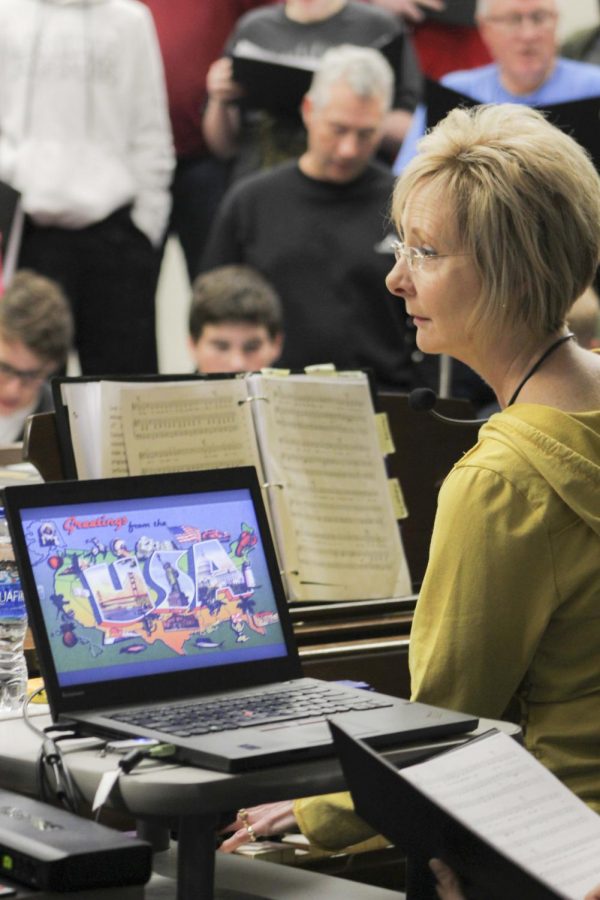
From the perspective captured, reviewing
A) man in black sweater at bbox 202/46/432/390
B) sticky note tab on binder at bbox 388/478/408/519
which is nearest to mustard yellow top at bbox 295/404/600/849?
sticky note tab on binder at bbox 388/478/408/519

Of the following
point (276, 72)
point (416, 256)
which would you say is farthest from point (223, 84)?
point (416, 256)

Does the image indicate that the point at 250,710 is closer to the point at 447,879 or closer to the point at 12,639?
the point at 447,879

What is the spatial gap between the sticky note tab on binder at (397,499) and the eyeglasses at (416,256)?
26.5 inches

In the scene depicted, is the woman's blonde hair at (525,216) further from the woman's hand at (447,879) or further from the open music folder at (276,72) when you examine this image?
the open music folder at (276,72)

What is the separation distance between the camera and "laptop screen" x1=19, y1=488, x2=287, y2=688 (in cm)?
165

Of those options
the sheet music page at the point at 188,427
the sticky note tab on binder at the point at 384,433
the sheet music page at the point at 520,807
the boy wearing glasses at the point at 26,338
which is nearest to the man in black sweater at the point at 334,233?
the boy wearing glasses at the point at 26,338

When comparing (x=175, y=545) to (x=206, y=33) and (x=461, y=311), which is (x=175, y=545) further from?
(x=206, y=33)

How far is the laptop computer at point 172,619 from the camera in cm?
157

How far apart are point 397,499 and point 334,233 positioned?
198cm

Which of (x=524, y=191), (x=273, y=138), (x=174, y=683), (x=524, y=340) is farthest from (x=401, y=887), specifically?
(x=273, y=138)

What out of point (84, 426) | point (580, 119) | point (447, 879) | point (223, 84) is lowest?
point (447, 879)

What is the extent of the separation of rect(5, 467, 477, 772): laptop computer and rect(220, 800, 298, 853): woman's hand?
15 cm

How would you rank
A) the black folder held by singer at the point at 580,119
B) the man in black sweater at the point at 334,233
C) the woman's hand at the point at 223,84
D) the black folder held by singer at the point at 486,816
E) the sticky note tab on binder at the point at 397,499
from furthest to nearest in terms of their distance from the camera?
the woman's hand at the point at 223,84 → the man in black sweater at the point at 334,233 → the black folder held by singer at the point at 580,119 → the sticky note tab on binder at the point at 397,499 → the black folder held by singer at the point at 486,816

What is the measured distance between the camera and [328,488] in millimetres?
2416
